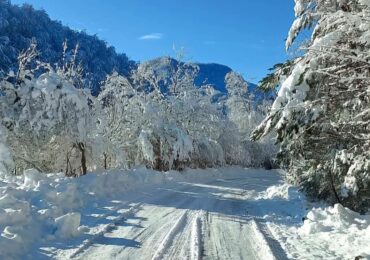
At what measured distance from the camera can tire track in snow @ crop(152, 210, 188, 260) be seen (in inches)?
310

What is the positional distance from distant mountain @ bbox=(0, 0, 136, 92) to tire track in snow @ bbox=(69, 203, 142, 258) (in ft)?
374

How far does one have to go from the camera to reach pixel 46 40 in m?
159

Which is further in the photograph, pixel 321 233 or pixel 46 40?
pixel 46 40

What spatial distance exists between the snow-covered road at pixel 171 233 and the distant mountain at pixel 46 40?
114337mm

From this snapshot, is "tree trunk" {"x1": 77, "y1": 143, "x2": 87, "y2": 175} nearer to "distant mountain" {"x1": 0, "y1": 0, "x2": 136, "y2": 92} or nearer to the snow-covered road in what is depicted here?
the snow-covered road

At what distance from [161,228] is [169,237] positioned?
1.20m

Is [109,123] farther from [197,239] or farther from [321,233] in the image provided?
[321,233]

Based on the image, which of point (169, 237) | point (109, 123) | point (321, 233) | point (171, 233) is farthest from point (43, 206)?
point (109, 123)

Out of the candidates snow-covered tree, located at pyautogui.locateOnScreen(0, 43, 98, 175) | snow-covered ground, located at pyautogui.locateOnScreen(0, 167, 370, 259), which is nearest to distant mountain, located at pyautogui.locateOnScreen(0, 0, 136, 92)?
snow-covered tree, located at pyautogui.locateOnScreen(0, 43, 98, 175)

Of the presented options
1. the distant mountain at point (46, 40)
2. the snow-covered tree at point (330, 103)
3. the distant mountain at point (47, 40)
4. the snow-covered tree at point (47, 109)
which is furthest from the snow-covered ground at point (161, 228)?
the distant mountain at point (46, 40)

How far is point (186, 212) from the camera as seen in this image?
522 inches

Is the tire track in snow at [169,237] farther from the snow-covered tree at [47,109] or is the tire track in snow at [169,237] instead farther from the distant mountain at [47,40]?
the distant mountain at [47,40]

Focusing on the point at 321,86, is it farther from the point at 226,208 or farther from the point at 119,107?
the point at 119,107

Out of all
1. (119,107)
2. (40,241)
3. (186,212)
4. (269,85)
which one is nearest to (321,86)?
(269,85)
